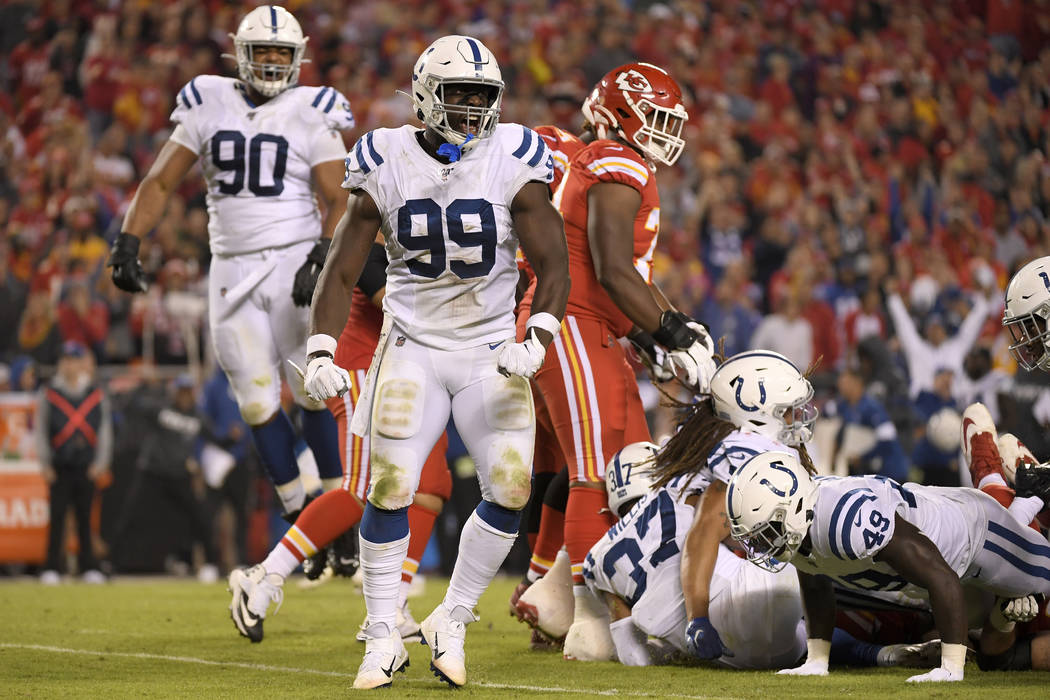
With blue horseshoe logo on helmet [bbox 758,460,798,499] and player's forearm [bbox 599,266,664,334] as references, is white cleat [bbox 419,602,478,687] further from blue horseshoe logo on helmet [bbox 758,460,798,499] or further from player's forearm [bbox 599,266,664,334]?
player's forearm [bbox 599,266,664,334]

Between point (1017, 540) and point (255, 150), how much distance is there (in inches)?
143

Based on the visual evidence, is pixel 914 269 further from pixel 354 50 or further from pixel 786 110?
pixel 354 50

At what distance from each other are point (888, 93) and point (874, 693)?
11000 millimetres

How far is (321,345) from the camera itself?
14.8 feet

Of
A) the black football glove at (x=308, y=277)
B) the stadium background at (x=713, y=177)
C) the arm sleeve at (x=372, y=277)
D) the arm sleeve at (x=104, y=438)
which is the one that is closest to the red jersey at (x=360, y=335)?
the arm sleeve at (x=372, y=277)

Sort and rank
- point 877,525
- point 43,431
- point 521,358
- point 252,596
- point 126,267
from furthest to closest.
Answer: point 43,431
point 126,267
point 252,596
point 877,525
point 521,358

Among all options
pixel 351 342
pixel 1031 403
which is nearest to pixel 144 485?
pixel 351 342

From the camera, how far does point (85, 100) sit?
13.7 metres

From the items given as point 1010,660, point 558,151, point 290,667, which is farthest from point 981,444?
point 290,667

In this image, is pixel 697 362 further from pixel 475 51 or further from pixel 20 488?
pixel 20 488

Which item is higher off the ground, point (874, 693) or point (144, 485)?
point (874, 693)

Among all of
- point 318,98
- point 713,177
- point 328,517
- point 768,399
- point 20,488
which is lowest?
point 20,488

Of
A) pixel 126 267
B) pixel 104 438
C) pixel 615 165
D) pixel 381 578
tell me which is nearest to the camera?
pixel 381 578

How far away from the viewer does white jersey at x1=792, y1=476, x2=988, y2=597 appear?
4445 millimetres
